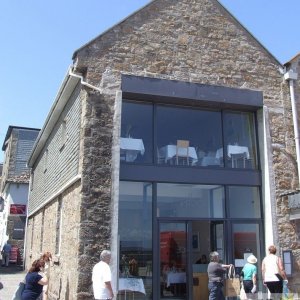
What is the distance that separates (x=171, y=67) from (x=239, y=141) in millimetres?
2747

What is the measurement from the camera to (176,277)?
31.4 feet

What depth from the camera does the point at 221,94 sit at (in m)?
10.6

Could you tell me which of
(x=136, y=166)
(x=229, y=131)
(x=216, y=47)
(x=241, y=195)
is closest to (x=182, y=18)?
(x=216, y=47)

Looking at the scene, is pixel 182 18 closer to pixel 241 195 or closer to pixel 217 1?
pixel 217 1

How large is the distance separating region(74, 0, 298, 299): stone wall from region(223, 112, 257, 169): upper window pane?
0.59 m

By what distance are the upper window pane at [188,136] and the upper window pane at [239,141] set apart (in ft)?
0.69

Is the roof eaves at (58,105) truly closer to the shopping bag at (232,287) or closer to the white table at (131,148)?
the white table at (131,148)

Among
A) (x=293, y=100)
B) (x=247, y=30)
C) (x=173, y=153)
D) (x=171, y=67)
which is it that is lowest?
(x=173, y=153)

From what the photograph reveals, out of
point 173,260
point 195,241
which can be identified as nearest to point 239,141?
point 195,241

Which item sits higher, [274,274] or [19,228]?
[19,228]

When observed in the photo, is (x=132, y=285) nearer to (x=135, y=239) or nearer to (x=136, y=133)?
(x=135, y=239)

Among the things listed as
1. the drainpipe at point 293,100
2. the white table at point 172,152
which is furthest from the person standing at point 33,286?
the drainpipe at point 293,100

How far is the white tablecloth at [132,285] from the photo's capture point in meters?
9.06

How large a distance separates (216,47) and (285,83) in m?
2.22
